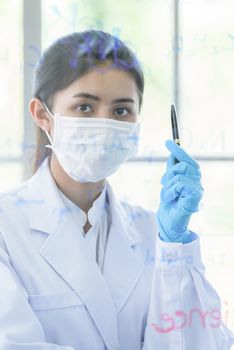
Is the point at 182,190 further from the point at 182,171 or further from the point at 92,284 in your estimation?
the point at 92,284

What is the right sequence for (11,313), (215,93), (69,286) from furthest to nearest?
(215,93)
(69,286)
(11,313)

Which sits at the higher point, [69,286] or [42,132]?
[42,132]

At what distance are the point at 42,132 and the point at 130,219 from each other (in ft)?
0.85

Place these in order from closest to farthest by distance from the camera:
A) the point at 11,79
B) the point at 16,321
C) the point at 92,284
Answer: the point at 16,321 < the point at 92,284 < the point at 11,79

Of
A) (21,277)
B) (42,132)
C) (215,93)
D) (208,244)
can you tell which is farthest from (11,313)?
(215,93)

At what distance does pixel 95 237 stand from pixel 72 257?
8cm

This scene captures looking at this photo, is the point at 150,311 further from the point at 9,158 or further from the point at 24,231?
the point at 9,158

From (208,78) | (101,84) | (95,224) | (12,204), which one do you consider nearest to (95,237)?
(95,224)

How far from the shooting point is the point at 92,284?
0.79m

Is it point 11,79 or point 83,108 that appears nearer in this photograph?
point 83,108

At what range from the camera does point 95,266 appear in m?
0.81

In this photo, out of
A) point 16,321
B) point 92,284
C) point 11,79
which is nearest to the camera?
point 16,321

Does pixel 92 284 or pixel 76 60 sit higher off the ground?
pixel 76 60

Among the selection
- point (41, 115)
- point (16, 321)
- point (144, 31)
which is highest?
point (144, 31)
